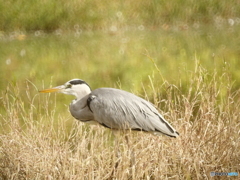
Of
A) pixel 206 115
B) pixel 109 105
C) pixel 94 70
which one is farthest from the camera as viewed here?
pixel 94 70

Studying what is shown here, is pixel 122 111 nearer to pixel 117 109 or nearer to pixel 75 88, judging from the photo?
pixel 117 109

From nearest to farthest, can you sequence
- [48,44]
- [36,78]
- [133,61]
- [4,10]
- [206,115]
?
1. [206,115]
2. [36,78]
3. [133,61]
4. [48,44]
5. [4,10]

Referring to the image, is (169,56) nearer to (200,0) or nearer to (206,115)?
(200,0)

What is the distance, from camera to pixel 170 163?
3.33 meters

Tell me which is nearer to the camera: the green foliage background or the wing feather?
the wing feather

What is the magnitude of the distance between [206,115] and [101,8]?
886 cm

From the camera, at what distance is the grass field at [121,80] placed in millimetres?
3260

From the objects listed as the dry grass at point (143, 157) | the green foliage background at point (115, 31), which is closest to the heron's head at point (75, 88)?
the dry grass at point (143, 157)

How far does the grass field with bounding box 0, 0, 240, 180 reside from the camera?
3260mm

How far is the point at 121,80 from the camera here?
804 centimetres

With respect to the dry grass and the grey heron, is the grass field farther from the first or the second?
the grey heron

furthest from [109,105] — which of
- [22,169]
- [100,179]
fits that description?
[22,169]

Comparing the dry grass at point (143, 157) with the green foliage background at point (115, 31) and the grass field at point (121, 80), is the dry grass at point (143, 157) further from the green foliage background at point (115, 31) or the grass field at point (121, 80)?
the green foliage background at point (115, 31)

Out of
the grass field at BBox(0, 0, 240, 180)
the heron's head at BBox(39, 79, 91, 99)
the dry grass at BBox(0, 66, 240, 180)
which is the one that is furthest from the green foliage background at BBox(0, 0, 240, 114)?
the heron's head at BBox(39, 79, 91, 99)
